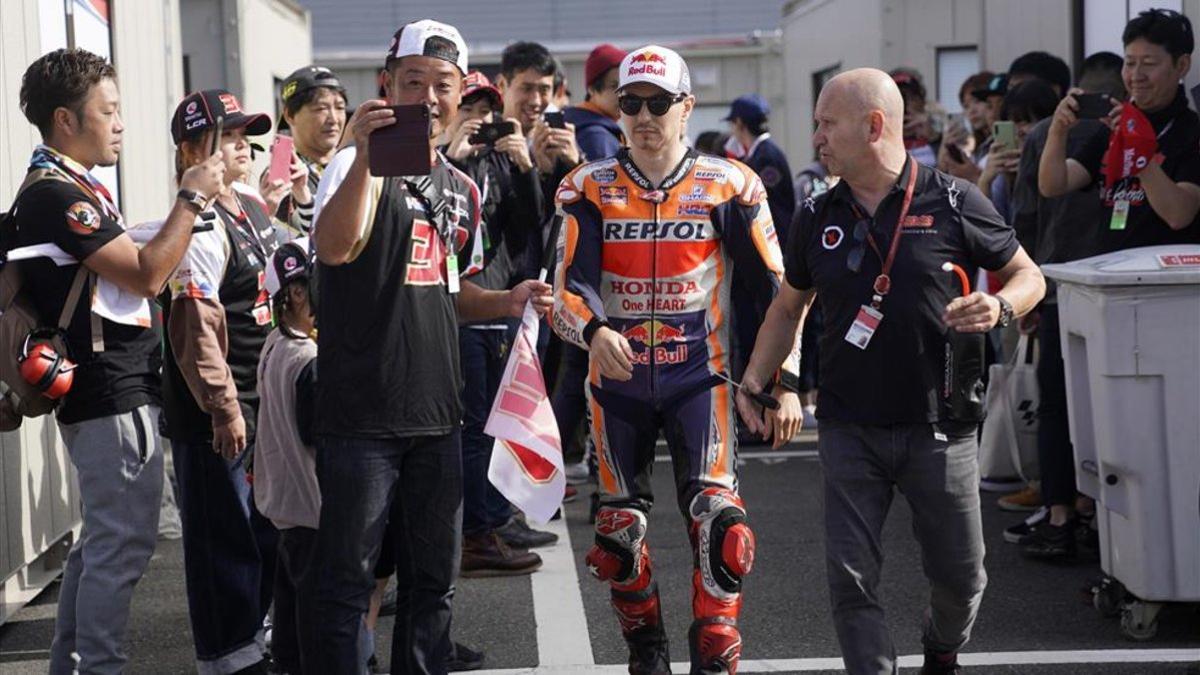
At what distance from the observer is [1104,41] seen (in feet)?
30.1

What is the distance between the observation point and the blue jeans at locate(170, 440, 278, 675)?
18.1ft

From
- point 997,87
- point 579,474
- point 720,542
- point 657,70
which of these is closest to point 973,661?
point 720,542

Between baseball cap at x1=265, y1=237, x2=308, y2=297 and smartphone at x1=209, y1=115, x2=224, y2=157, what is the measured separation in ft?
1.63

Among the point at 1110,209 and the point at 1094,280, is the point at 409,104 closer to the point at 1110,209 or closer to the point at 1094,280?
the point at 1094,280

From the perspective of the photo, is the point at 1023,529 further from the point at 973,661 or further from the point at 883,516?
the point at 883,516

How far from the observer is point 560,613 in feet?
22.2

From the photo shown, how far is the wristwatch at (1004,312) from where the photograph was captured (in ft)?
16.1

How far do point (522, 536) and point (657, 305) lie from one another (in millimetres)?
2846

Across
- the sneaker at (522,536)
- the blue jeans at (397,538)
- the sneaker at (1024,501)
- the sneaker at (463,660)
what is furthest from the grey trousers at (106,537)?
→ the sneaker at (1024,501)

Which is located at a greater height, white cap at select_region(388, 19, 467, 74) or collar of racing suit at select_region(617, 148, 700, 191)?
white cap at select_region(388, 19, 467, 74)

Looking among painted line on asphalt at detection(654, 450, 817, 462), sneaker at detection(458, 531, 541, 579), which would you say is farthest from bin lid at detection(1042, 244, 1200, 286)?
painted line on asphalt at detection(654, 450, 817, 462)

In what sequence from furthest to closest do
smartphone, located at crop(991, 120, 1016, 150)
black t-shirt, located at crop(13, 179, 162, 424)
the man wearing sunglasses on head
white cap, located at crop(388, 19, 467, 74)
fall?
smartphone, located at crop(991, 120, 1016, 150) → the man wearing sunglasses on head → black t-shirt, located at crop(13, 179, 162, 424) → white cap, located at crop(388, 19, 467, 74)

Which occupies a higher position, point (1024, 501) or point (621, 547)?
point (621, 547)

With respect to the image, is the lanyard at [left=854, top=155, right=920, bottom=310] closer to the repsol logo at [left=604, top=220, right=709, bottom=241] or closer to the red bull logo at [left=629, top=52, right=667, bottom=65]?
the repsol logo at [left=604, top=220, right=709, bottom=241]
